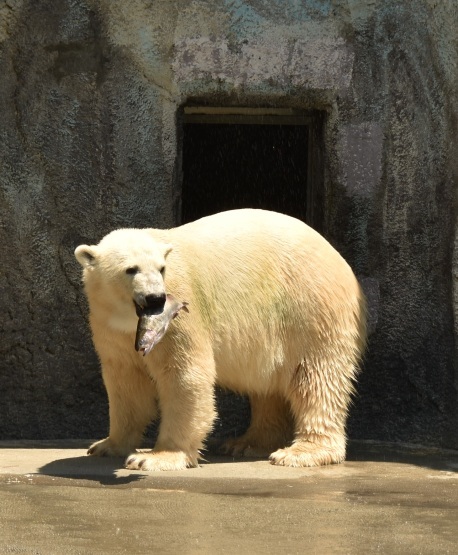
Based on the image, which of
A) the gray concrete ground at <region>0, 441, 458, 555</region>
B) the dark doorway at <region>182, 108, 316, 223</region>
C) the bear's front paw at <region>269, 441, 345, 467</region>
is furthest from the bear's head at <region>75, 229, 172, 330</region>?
the dark doorway at <region>182, 108, 316, 223</region>

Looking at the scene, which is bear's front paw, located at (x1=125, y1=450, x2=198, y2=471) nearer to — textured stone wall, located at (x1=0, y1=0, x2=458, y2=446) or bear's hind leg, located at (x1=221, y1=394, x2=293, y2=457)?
bear's hind leg, located at (x1=221, y1=394, x2=293, y2=457)

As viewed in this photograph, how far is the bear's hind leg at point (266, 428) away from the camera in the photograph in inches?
229

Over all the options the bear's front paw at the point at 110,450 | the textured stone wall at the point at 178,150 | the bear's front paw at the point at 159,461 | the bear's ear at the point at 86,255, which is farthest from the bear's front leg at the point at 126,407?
the textured stone wall at the point at 178,150

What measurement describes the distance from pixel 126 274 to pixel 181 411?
0.65 meters

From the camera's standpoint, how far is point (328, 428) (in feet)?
18.4

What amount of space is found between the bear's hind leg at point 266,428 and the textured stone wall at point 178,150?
2.31 feet

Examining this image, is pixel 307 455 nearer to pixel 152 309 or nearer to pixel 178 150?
pixel 152 309

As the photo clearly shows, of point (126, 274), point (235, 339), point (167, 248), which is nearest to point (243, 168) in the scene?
point (235, 339)

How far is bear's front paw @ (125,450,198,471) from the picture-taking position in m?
5.08

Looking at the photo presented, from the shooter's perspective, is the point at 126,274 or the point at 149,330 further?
the point at 126,274

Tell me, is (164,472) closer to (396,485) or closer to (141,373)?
(141,373)

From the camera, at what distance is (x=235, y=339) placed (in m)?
5.51

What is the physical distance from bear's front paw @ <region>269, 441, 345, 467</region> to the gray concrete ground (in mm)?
80

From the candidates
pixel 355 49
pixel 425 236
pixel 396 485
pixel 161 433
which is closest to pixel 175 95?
pixel 355 49
